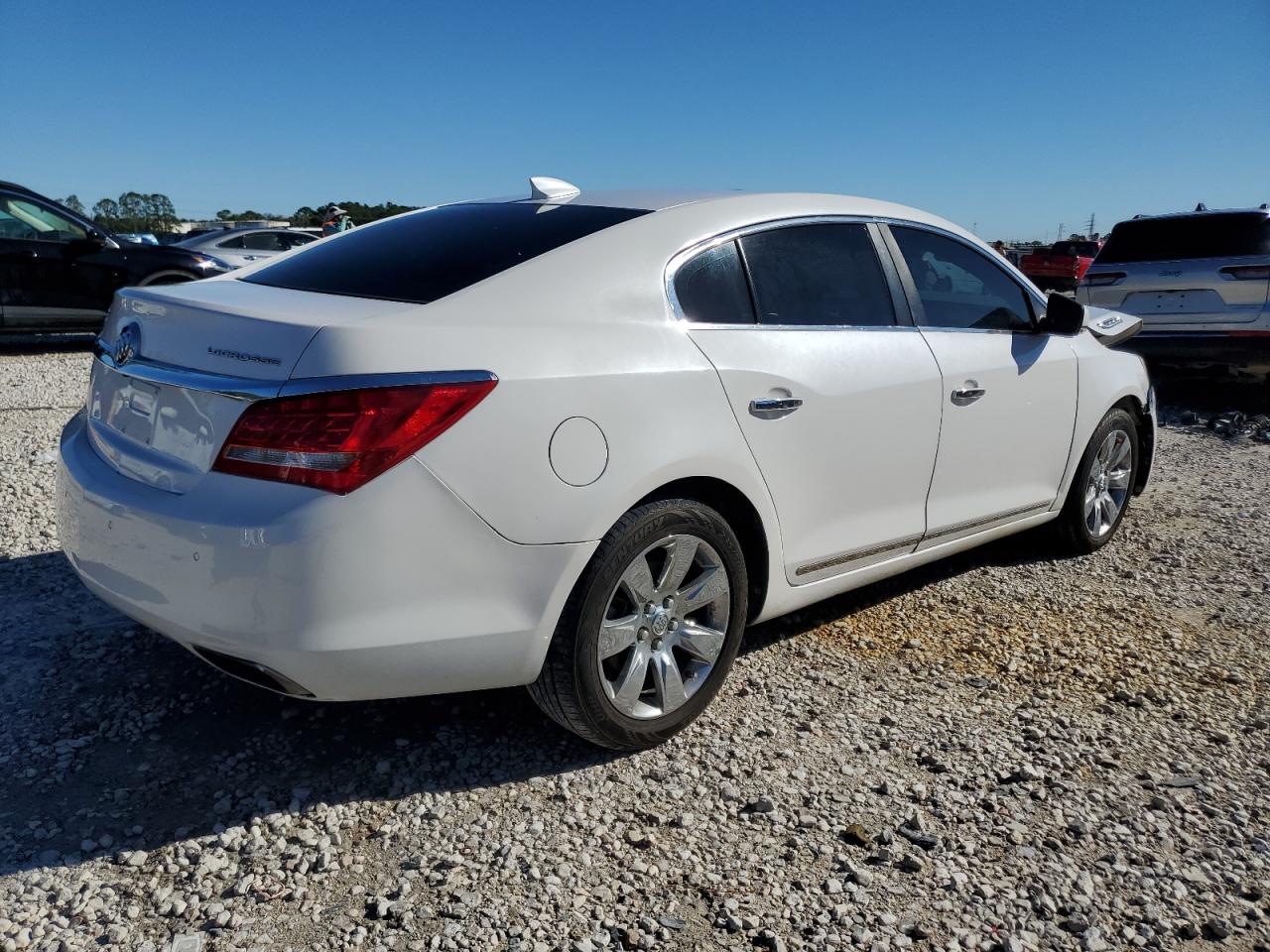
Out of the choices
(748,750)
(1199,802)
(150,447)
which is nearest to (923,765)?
(748,750)

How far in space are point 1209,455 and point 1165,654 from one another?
431cm

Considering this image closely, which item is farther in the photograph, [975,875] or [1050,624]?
[1050,624]

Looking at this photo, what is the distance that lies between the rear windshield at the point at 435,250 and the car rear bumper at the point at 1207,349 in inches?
278

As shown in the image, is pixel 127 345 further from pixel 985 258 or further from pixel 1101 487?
pixel 1101 487

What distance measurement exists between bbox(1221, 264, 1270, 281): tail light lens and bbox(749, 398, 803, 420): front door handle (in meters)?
7.09

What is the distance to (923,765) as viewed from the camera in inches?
122

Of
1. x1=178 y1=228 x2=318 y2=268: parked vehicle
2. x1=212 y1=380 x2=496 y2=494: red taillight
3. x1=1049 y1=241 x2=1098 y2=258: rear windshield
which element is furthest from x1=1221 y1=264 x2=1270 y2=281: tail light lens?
x1=1049 y1=241 x2=1098 y2=258: rear windshield

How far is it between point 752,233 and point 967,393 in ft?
3.69

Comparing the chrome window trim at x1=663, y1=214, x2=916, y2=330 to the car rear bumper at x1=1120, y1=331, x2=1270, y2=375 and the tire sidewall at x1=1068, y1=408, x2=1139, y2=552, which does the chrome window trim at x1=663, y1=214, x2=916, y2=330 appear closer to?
the tire sidewall at x1=1068, y1=408, x2=1139, y2=552

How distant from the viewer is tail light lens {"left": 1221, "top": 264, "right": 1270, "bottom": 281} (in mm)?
8523

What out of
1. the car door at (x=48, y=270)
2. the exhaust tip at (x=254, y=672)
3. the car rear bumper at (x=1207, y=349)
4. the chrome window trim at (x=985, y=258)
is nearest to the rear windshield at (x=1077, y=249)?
the car rear bumper at (x=1207, y=349)

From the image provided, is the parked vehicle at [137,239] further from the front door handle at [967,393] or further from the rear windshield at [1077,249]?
the rear windshield at [1077,249]

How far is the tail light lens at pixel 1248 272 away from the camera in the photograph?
28.0 feet

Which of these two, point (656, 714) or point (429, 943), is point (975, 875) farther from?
point (429, 943)
